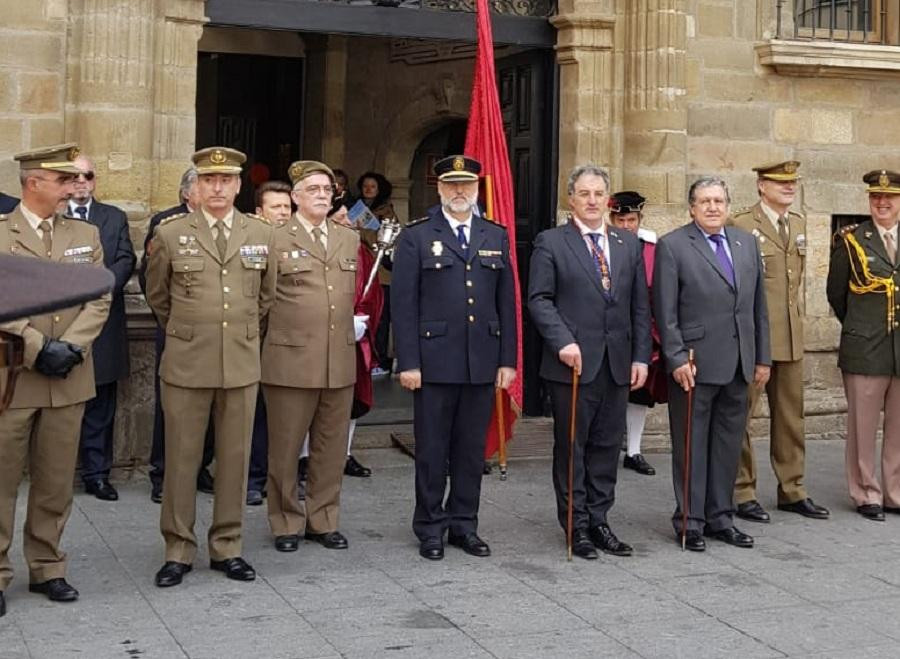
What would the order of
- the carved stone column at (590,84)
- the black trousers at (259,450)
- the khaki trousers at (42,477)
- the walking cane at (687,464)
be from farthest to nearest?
the carved stone column at (590,84)
the black trousers at (259,450)
the walking cane at (687,464)
the khaki trousers at (42,477)

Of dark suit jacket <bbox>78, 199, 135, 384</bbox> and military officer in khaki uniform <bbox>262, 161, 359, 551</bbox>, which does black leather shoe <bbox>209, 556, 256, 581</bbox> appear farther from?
dark suit jacket <bbox>78, 199, 135, 384</bbox>

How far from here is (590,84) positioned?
10.4 meters

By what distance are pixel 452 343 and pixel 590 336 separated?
67cm

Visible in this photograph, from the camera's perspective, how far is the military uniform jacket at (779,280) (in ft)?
27.6

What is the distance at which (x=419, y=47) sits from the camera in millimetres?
14898

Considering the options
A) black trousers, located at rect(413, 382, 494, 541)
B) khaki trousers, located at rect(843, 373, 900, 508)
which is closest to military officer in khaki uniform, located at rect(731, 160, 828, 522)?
khaki trousers, located at rect(843, 373, 900, 508)

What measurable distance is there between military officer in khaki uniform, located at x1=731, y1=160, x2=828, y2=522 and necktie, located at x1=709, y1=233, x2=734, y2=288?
0.63 meters

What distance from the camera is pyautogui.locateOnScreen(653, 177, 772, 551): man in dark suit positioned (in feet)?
25.0

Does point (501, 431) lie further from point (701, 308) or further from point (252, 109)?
point (252, 109)

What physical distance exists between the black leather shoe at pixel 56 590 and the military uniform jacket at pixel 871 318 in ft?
15.0

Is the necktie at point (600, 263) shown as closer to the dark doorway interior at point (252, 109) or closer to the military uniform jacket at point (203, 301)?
the military uniform jacket at point (203, 301)

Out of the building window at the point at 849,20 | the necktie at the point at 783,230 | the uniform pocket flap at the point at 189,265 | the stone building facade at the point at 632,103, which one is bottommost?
the uniform pocket flap at the point at 189,265

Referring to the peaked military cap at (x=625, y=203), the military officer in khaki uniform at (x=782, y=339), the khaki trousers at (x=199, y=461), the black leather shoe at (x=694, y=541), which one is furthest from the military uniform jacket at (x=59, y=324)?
the peaked military cap at (x=625, y=203)

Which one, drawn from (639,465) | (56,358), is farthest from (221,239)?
(639,465)
